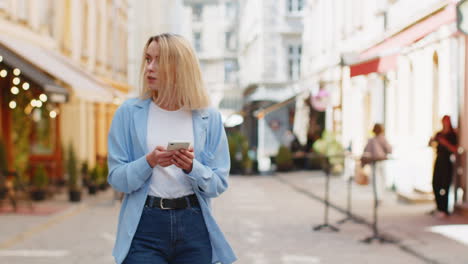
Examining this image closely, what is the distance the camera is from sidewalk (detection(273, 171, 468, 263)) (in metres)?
8.59

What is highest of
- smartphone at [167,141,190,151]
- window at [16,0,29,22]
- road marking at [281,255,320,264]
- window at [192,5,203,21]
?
window at [192,5,203,21]

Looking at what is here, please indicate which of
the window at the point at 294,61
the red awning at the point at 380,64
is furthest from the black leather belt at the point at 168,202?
the window at the point at 294,61

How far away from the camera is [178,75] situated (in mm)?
3031

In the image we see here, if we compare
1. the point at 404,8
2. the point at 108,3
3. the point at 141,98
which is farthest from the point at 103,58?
the point at 141,98

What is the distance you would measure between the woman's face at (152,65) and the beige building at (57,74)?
8.95m

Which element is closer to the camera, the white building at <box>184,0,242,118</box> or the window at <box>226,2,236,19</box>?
the white building at <box>184,0,242,118</box>

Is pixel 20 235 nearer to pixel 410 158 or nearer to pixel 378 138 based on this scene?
pixel 378 138

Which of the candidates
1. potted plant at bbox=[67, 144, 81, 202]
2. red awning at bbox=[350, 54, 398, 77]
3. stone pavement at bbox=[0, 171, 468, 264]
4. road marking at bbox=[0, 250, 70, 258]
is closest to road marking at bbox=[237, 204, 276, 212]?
stone pavement at bbox=[0, 171, 468, 264]

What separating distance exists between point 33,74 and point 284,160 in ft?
56.8

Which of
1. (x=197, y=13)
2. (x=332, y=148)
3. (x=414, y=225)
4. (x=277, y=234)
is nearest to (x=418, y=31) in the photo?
(x=414, y=225)

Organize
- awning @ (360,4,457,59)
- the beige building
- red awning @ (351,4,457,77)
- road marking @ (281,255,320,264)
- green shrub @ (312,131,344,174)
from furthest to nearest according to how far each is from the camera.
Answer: green shrub @ (312,131,344,174) → the beige building → red awning @ (351,4,457,77) → awning @ (360,4,457,59) → road marking @ (281,255,320,264)

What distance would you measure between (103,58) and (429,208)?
51.9 feet

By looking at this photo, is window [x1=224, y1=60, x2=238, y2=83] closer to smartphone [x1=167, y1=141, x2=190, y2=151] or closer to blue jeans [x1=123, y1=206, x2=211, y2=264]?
blue jeans [x1=123, y1=206, x2=211, y2=264]

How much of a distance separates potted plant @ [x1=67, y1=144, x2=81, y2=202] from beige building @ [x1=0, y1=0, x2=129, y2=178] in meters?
0.94
